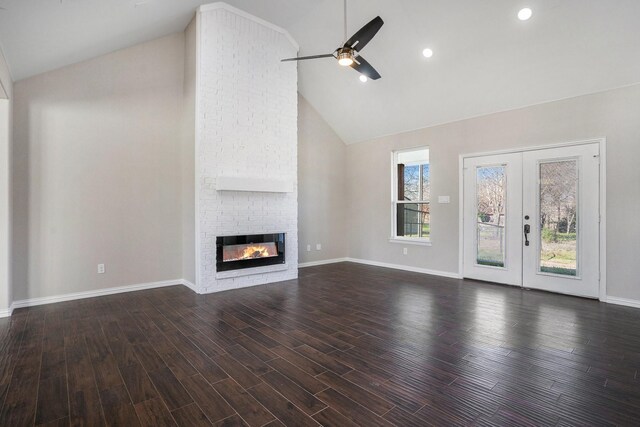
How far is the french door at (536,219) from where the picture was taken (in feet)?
14.3

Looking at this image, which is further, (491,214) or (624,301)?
(491,214)

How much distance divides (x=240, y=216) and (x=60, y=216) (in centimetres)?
233

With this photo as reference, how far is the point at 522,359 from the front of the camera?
260 cm

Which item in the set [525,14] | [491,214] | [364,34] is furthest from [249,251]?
[525,14]

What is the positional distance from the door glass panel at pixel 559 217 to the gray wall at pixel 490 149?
37 cm

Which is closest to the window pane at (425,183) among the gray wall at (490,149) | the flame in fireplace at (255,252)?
the gray wall at (490,149)

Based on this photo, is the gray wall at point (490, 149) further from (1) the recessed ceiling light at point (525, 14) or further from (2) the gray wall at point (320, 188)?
(1) the recessed ceiling light at point (525, 14)

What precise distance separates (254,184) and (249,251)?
1.09m

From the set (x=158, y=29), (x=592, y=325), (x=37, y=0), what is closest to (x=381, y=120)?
(x=158, y=29)

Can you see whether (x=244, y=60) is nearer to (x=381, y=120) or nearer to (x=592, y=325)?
(x=381, y=120)

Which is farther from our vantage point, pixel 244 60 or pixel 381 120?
pixel 381 120

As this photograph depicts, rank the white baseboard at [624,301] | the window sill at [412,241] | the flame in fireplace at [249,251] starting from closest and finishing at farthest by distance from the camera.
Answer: the white baseboard at [624,301] < the flame in fireplace at [249,251] < the window sill at [412,241]

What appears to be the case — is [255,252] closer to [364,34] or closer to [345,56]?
[345,56]

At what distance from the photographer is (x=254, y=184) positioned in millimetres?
5031
